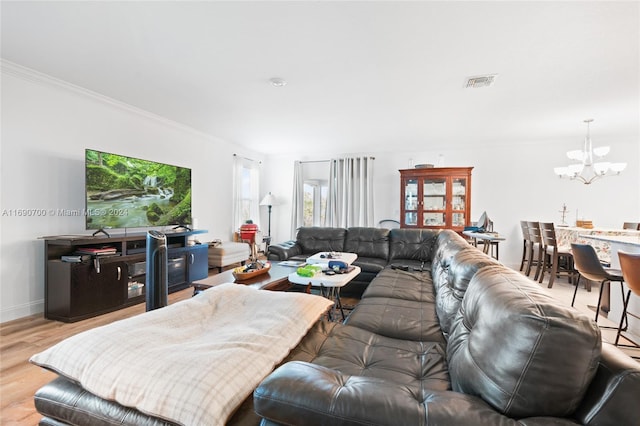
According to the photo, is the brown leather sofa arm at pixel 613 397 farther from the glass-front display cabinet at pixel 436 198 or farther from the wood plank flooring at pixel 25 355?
the glass-front display cabinet at pixel 436 198

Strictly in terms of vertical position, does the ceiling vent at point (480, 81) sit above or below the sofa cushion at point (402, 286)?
above

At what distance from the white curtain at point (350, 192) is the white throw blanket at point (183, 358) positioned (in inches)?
188

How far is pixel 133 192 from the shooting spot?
341cm

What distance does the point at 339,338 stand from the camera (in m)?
1.37

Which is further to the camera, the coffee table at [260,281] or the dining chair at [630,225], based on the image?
the dining chair at [630,225]

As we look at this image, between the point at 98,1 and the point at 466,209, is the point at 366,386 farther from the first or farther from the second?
the point at 466,209

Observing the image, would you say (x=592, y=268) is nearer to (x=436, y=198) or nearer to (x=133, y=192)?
(x=436, y=198)

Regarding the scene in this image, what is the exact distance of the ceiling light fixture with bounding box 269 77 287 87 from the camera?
2787 mm

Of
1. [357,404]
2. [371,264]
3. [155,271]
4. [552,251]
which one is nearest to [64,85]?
[155,271]

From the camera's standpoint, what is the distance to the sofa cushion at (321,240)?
411 cm

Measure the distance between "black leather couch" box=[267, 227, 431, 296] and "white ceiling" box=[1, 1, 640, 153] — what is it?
5.21ft

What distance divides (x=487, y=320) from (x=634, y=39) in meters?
2.69

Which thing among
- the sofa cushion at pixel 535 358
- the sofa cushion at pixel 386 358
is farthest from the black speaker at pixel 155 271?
the sofa cushion at pixel 535 358

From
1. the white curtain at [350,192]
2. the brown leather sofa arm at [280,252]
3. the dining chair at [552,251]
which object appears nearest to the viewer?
the brown leather sofa arm at [280,252]
